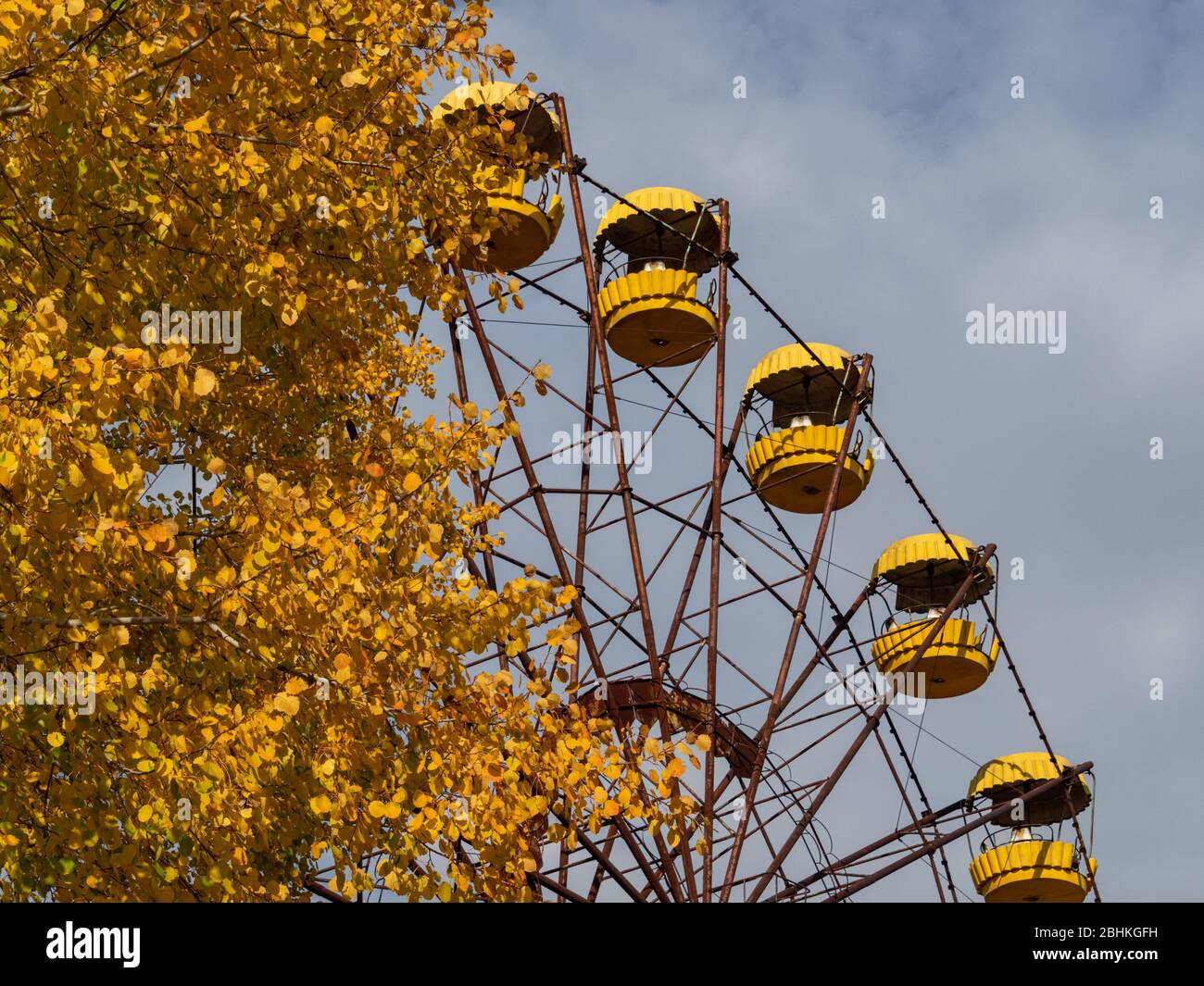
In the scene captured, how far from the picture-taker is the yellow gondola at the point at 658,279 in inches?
758

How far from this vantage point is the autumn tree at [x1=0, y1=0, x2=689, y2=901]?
588 centimetres

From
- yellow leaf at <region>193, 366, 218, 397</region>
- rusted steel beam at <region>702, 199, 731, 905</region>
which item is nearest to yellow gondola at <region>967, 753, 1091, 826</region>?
rusted steel beam at <region>702, 199, 731, 905</region>

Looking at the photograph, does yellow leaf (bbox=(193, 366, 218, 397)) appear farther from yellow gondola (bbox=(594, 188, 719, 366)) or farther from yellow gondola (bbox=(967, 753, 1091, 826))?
yellow gondola (bbox=(967, 753, 1091, 826))

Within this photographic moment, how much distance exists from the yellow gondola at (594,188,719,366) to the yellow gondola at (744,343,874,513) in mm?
2359

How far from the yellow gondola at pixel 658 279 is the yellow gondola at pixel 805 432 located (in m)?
2.36

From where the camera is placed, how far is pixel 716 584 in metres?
16.8

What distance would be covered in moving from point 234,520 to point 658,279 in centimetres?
1273

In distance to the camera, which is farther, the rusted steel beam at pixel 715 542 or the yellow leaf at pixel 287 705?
the rusted steel beam at pixel 715 542

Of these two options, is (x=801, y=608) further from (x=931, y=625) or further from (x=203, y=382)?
(x=203, y=382)

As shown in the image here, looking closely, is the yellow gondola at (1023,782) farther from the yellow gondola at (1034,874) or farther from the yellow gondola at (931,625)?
the yellow gondola at (931,625)

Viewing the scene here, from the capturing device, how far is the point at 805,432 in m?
21.7

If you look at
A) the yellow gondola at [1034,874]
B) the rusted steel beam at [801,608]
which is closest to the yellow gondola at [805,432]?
the rusted steel beam at [801,608]
